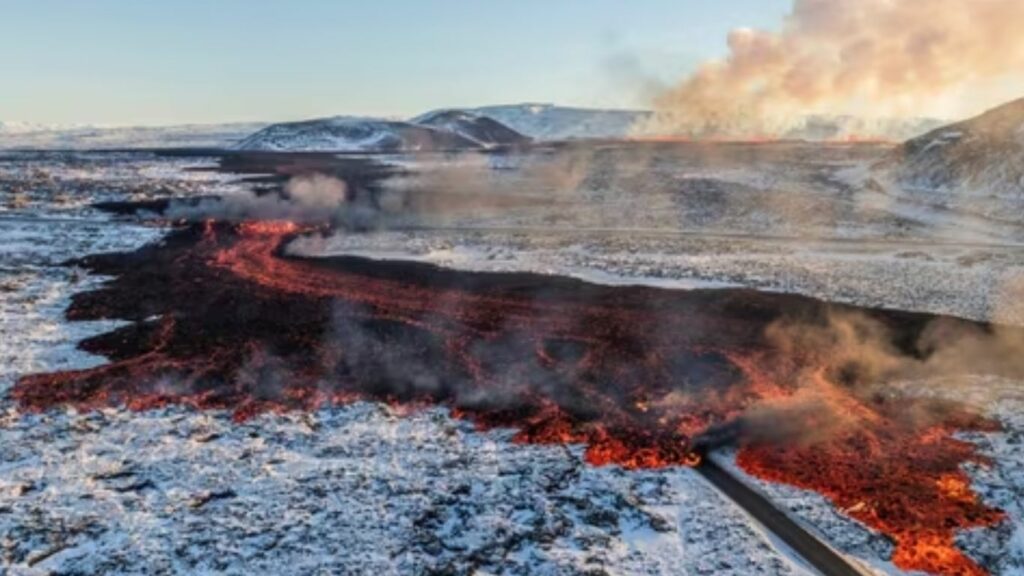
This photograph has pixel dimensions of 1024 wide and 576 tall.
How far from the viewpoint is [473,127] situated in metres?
185

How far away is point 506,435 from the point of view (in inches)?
670

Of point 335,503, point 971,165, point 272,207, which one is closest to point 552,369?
point 335,503

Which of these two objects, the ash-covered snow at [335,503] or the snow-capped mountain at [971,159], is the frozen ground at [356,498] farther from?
the snow-capped mountain at [971,159]

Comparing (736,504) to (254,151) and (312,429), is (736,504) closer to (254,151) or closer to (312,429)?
(312,429)

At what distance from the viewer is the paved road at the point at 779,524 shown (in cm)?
1243

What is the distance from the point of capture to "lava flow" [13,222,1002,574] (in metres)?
15.5

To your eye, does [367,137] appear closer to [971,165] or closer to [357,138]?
[357,138]

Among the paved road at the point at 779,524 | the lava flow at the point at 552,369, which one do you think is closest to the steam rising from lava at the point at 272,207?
the lava flow at the point at 552,369

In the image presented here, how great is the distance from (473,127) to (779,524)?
177 meters

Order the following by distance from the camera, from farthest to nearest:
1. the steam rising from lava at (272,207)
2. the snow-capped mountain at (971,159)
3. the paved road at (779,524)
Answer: the snow-capped mountain at (971,159), the steam rising from lava at (272,207), the paved road at (779,524)

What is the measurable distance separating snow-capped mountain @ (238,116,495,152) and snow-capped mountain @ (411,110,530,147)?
9071 millimetres

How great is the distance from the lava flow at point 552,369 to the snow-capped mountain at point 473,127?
148 meters

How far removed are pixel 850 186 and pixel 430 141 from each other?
343ft

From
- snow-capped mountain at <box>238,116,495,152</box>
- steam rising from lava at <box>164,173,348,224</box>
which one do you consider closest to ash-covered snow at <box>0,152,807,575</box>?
steam rising from lava at <box>164,173,348,224</box>
